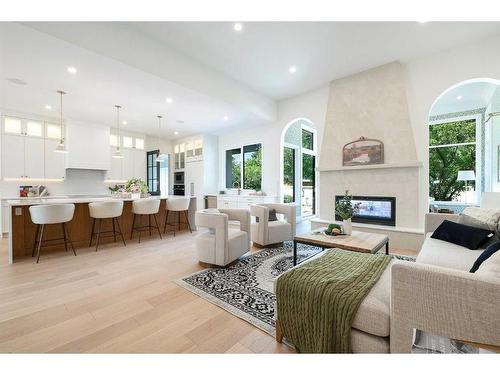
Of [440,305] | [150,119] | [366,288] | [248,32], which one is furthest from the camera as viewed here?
[150,119]

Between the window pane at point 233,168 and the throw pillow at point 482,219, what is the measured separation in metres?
5.22

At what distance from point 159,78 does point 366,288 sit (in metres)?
3.75

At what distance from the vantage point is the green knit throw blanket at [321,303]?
1.28 meters

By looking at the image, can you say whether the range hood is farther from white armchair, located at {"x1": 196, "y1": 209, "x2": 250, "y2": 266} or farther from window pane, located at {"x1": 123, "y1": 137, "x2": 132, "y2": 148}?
white armchair, located at {"x1": 196, "y1": 209, "x2": 250, "y2": 266}

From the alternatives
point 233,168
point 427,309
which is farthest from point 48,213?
point 233,168

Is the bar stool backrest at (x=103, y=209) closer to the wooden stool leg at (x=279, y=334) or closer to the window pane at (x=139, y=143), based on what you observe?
the wooden stool leg at (x=279, y=334)

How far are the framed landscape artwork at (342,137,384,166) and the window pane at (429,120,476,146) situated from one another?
139 inches

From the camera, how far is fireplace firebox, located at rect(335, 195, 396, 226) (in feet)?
13.6

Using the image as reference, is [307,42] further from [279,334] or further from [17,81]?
[17,81]

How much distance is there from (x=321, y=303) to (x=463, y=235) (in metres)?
2.07

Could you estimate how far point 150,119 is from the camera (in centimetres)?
588

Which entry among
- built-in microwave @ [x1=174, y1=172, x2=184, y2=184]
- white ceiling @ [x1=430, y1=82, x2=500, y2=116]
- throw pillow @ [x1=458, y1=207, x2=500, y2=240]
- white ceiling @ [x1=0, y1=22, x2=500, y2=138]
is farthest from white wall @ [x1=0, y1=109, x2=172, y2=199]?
white ceiling @ [x1=430, y1=82, x2=500, y2=116]

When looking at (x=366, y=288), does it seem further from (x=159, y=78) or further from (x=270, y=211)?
(x=159, y=78)
